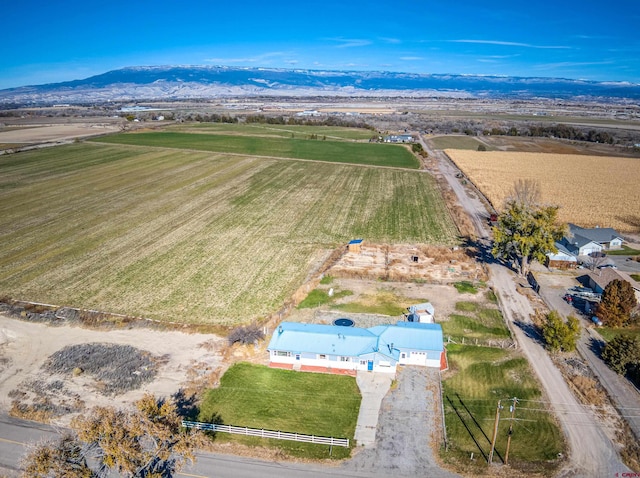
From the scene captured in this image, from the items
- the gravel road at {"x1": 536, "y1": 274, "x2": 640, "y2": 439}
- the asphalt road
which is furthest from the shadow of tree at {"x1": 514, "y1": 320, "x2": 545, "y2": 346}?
the asphalt road

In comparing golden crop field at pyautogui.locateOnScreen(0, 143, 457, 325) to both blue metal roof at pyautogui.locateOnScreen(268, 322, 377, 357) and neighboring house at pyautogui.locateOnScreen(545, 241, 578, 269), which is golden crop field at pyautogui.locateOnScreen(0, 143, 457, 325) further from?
neighboring house at pyautogui.locateOnScreen(545, 241, 578, 269)

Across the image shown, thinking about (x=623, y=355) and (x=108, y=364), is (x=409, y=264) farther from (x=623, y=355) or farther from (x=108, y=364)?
(x=108, y=364)

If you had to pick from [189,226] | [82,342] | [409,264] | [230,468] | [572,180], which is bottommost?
[230,468]

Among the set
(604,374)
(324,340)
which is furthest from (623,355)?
(324,340)

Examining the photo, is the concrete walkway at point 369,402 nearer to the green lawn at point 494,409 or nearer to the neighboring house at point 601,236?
the green lawn at point 494,409

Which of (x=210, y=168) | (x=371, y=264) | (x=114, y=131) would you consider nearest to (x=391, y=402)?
(x=371, y=264)

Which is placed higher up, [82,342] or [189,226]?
[189,226]
